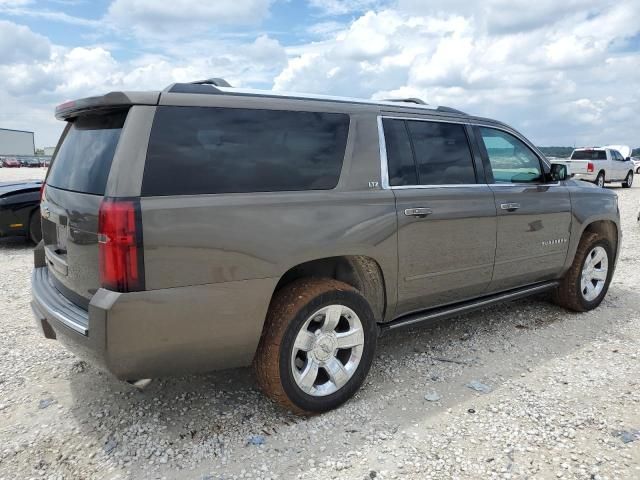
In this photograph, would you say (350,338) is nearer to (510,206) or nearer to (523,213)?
(510,206)

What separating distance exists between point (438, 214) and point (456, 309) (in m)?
0.78

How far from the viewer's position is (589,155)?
72.0 ft

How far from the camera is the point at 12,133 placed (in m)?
91.9

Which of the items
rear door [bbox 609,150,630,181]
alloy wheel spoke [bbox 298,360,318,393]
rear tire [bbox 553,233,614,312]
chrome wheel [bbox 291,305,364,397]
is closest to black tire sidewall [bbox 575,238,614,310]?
rear tire [bbox 553,233,614,312]

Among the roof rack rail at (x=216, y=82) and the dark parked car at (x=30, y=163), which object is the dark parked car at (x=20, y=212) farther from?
the dark parked car at (x=30, y=163)

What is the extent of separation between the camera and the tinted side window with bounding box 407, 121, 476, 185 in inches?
142

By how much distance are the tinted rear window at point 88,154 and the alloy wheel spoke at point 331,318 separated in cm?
140

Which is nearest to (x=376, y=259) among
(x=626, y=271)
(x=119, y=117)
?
(x=119, y=117)

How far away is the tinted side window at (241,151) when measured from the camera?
2.54 meters

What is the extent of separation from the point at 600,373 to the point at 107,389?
341 centimetres

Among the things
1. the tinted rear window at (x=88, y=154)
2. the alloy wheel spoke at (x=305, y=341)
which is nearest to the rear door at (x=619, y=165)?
the alloy wheel spoke at (x=305, y=341)

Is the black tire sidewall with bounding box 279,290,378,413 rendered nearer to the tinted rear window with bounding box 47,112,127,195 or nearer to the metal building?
the tinted rear window with bounding box 47,112,127,195

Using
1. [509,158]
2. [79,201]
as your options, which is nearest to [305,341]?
[79,201]

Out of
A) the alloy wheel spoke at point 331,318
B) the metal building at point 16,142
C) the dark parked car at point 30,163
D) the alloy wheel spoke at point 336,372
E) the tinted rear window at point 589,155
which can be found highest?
the metal building at point 16,142
